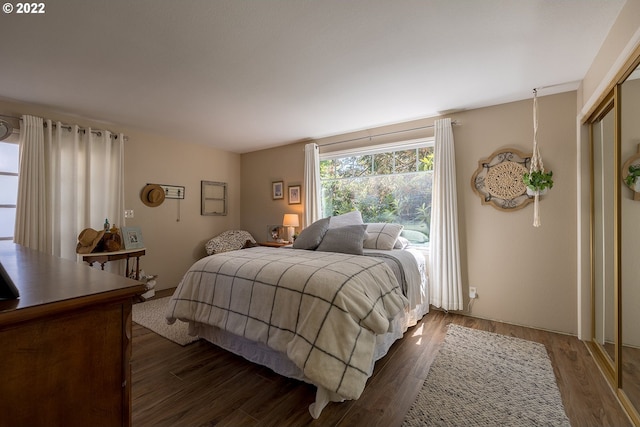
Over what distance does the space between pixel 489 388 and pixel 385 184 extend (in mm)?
2612

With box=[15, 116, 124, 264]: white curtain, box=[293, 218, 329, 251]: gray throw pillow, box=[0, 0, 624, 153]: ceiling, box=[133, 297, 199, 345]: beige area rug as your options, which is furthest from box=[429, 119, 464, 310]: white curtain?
box=[15, 116, 124, 264]: white curtain

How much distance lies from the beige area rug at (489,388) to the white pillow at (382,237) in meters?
1.15

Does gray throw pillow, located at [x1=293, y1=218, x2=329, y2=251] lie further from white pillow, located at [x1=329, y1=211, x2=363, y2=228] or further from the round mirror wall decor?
the round mirror wall decor

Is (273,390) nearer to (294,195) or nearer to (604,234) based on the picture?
(604,234)

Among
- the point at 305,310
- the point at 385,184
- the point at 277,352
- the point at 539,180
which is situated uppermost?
the point at 385,184

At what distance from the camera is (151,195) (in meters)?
4.11

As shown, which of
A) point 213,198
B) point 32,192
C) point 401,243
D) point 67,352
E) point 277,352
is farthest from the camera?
point 213,198

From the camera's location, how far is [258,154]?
17.2ft

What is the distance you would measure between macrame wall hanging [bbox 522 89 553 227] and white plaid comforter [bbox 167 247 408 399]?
5.70 feet

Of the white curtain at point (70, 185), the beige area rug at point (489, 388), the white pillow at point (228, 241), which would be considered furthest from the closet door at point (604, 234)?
the white curtain at point (70, 185)

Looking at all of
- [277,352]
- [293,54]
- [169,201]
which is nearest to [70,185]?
[169,201]

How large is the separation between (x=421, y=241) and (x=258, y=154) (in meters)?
3.35

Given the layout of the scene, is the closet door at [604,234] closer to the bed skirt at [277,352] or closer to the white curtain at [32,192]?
the bed skirt at [277,352]

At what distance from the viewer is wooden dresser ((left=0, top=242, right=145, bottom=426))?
58cm
